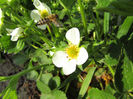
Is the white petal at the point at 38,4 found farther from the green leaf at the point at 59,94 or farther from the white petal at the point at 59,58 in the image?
the green leaf at the point at 59,94

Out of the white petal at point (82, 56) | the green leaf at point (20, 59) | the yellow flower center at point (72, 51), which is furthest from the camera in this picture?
the green leaf at point (20, 59)

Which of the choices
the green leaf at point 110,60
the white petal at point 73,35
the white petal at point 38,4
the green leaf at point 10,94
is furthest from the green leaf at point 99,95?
the white petal at point 38,4

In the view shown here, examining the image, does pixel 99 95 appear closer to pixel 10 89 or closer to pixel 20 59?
pixel 10 89

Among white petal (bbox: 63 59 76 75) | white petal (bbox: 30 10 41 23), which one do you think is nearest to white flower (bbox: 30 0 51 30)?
white petal (bbox: 30 10 41 23)

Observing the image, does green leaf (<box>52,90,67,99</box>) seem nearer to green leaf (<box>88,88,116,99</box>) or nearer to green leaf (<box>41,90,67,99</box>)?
green leaf (<box>41,90,67,99</box>)

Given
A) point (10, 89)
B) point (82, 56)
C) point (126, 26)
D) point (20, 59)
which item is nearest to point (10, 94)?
point (10, 89)

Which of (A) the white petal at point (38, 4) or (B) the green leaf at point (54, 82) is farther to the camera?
(B) the green leaf at point (54, 82)

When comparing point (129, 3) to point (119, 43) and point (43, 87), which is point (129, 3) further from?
point (43, 87)
